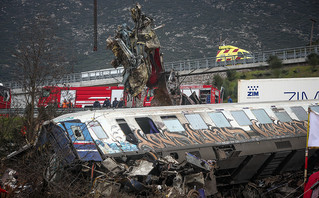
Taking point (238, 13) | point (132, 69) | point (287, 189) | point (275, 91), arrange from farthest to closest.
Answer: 1. point (238, 13)
2. point (275, 91)
3. point (132, 69)
4. point (287, 189)

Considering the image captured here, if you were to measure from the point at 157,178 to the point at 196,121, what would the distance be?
4444 millimetres

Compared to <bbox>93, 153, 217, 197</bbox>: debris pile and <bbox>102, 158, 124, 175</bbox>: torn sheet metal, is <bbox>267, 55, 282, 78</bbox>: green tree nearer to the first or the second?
<bbox>93, 153, 217, 197</bbox>: debris pile

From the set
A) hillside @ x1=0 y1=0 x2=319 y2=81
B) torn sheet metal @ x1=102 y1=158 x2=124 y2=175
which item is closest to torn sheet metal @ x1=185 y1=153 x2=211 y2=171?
torn sheet metal @ x1=102 y1=158 x2=124 y2=175

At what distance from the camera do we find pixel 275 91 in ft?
101

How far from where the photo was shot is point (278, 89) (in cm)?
3069

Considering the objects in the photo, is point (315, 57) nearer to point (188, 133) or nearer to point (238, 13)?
point (188, 133)

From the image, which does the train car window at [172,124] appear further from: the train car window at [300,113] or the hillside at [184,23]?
the hillside at [184,23]

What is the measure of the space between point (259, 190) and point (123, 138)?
6262 mm

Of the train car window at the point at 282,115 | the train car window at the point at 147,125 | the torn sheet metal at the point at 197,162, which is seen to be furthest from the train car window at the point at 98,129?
the train car window at the point at 282,115

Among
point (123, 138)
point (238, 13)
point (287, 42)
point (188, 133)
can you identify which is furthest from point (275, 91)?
point (238, 13)

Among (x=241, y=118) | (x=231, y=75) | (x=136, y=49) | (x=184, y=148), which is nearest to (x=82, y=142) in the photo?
(x=184, y=148)

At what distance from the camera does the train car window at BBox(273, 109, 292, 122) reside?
19484 mm

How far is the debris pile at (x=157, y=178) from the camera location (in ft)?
41.4

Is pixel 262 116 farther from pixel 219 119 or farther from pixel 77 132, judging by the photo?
pixel 77 132
